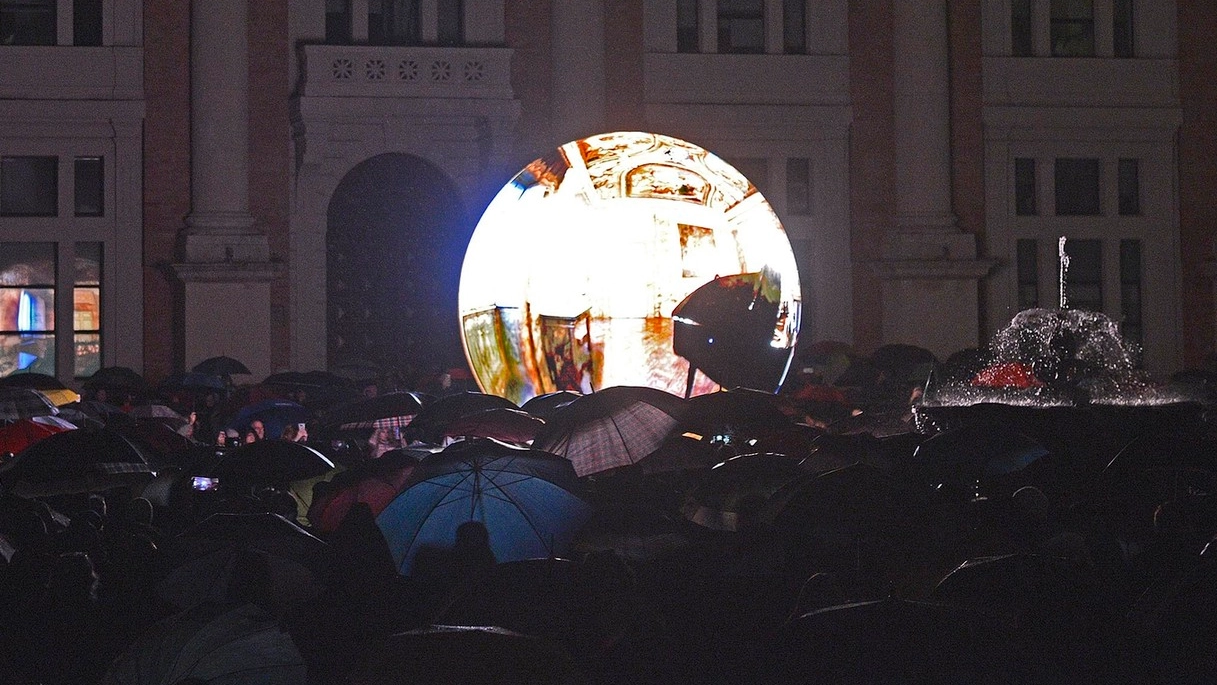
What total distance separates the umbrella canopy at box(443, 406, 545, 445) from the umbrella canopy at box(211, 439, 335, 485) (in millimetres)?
2138

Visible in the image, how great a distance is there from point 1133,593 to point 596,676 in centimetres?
305

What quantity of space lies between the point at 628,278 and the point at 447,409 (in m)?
3.12

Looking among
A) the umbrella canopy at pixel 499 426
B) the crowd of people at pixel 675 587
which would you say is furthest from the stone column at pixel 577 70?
the crowd of people at pixel 675 587

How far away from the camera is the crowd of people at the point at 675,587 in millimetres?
6574

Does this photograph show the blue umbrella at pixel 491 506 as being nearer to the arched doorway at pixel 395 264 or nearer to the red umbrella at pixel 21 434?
the red umbrella at pixel 21 434

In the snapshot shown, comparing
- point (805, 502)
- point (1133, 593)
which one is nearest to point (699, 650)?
point (805, 502)

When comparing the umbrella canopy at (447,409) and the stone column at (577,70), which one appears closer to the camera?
the umbrella canopy at (447,409)

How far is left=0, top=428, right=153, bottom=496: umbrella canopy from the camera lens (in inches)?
491

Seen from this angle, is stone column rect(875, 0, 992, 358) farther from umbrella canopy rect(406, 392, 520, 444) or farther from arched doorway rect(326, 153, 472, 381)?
umbrella canopy rect(406, 392, 520, 444)

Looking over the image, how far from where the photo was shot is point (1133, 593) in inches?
367

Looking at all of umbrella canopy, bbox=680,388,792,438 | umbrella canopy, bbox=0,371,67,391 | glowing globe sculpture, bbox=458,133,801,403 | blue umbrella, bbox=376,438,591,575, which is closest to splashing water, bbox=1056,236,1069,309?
glowing globe sculpture, bbox=458,133,801,403

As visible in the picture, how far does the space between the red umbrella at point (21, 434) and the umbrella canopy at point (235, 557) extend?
19.1ft

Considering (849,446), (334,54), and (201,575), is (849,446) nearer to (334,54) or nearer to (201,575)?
(201,575)

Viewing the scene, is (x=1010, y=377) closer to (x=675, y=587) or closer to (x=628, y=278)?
(x=628, y=278)
